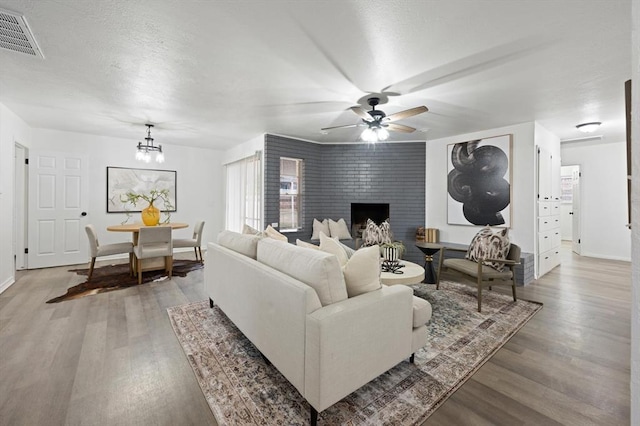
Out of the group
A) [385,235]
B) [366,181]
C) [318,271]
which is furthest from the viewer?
[366,181]

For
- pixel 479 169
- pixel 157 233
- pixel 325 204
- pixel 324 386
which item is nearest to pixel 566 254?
pixel 479 169

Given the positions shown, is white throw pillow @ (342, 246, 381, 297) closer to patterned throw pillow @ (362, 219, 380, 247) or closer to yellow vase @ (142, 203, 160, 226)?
patterned throw pillow @ (362, 219, 380, 247)

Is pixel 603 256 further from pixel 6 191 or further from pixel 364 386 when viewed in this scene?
pixel 6 191

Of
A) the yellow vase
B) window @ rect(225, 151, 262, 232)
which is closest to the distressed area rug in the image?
the yellow vase

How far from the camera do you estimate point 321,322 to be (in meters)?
1.43

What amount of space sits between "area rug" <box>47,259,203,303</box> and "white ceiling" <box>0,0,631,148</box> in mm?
2463

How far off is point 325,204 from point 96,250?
392 centimetres

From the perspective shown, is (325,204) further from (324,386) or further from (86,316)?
(324,386)

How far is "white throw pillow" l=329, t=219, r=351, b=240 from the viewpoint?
17.9ft

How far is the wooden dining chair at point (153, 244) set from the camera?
13.1 feet

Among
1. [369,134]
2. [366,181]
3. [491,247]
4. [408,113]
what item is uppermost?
[408,113]

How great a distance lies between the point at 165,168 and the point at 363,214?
4511 millimetres

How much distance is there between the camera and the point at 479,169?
483 cm

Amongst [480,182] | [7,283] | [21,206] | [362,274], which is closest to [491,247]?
[480,182]
